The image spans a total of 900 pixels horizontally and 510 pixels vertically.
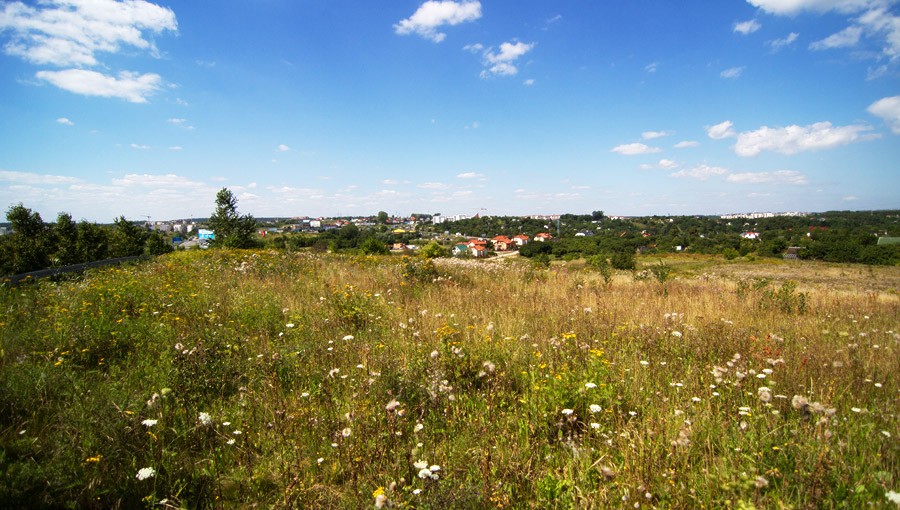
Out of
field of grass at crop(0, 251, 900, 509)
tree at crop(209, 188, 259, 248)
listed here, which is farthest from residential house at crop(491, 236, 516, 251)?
field of grass at crop(0, 251, 900, 509)

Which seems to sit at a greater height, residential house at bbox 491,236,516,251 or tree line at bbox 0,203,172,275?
tree line at bbox 0,203,172,275

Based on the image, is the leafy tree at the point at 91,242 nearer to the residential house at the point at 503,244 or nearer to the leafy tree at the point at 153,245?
the leafy tree at the point at 153,245

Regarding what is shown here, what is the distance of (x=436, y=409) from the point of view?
313 cm

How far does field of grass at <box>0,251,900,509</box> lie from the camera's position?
6.94ft

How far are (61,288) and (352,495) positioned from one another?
346 inches

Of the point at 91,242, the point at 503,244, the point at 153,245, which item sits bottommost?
the point at 503,244

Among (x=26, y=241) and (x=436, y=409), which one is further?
(x=26, y=241)

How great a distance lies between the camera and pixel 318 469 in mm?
2568

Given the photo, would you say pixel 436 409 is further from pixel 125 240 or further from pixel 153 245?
pixel 153 245

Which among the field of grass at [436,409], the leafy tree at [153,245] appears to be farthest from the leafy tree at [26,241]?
the field of grass at [436,409]

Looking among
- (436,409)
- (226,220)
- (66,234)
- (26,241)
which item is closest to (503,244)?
(226,220)

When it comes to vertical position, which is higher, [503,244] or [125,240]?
[125,240]

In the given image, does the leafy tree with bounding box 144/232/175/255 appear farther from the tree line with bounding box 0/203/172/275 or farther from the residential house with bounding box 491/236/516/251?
the residential house with bounding box 491/236/516/251

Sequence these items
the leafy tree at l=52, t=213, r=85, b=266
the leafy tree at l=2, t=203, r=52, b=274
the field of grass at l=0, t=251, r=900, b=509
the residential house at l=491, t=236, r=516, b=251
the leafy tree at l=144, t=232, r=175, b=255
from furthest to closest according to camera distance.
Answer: the residential house at l=491, t=236, r=516, b=251 → the leafy tree at l=144, t=232, r=175, b=255 → the leafy tree at l=52, t=213, r=85, b=266 → the leafy tree at l=2, t=203, r=52, b=274 → the field of grass at l=0, t=251, r=900, b=509
